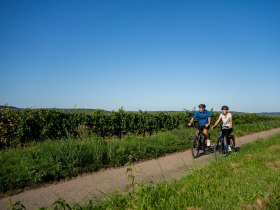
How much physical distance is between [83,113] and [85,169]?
10.7 m

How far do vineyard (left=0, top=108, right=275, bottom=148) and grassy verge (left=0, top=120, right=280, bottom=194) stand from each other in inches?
78.9

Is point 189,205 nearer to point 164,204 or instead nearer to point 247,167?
point 164,204

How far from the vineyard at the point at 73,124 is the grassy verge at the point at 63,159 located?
6.57ft

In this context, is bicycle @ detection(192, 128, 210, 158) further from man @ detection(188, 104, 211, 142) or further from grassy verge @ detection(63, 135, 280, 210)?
grassy verge @ detection(63, 135, 280, 210)

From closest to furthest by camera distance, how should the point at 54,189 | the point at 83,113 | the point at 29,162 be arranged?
the point at 54,189
the point at 29,162
the point at 83,113

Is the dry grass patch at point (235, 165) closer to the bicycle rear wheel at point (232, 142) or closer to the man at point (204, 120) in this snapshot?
the bicycle rear wheel at point (232, 142)

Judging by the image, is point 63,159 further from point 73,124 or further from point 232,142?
point 73,124

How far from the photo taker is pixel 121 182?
8.10 m

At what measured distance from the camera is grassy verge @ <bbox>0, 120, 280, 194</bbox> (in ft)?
27.0

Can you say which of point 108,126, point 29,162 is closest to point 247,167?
point 29,162

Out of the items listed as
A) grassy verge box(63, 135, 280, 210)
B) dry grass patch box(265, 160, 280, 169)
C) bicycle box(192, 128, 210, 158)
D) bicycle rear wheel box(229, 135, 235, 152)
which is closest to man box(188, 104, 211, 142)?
bicycle box(192, 128, 210, 158)

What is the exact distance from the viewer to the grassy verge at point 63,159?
324 inches

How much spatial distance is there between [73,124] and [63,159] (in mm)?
9276

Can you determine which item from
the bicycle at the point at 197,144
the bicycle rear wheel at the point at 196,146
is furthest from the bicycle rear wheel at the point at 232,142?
the bicycle rear wheel at the point at 196,146
